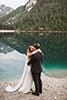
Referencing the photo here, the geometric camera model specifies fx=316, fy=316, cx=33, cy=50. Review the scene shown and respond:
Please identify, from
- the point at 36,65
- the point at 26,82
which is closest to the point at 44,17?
the point at 26,82

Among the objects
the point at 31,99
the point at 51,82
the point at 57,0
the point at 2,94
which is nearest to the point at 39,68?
the point at 31,99

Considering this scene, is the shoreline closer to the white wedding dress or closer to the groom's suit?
the white wedding dress

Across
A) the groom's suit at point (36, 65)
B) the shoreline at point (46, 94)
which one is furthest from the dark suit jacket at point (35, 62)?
the shoreline at point (46, 94)

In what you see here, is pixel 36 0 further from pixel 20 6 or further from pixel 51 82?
pixel 51 82

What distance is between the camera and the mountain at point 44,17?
3364 inches

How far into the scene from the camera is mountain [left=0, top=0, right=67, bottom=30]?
85438 millimetres

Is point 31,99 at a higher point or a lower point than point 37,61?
lower

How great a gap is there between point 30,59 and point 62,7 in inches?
3766

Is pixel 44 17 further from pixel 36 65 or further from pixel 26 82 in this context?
pixel 36 65

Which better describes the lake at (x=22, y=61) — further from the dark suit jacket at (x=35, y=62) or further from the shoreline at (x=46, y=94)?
the dark suit jacket at (x=35, y=62)

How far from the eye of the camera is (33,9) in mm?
105125

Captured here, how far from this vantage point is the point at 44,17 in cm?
9306

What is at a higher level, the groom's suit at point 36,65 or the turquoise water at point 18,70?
the turquoise water at point 18,70

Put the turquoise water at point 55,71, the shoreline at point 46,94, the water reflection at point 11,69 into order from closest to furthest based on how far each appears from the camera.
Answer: the shoreline at point 46,94 → the water reflection at point 11,69 → the turquoise water at point 55,71
